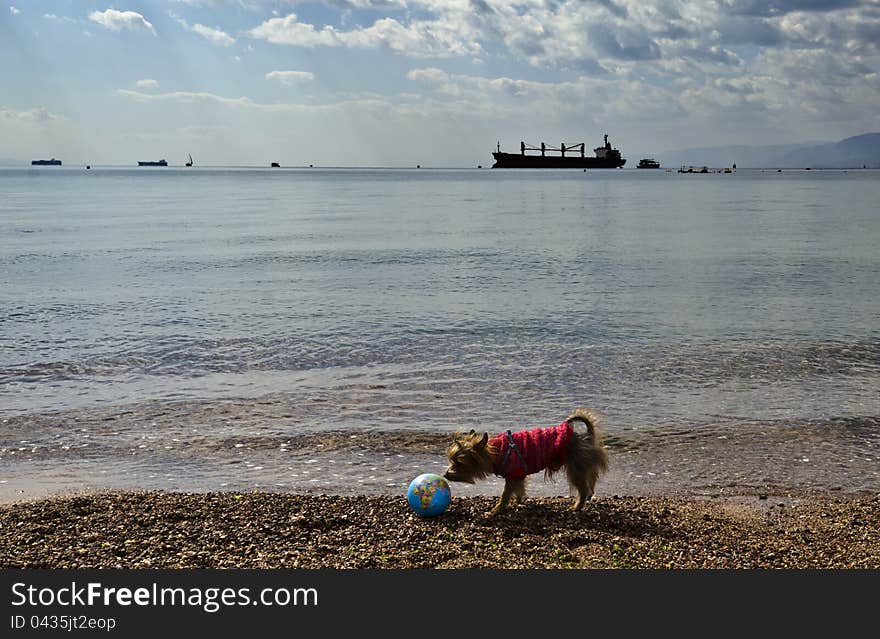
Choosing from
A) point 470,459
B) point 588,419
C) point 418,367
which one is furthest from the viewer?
point 418,367

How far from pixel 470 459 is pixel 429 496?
58cm

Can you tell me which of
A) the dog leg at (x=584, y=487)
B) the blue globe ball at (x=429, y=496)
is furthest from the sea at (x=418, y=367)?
the blue globe ball at (x=429, y=496)

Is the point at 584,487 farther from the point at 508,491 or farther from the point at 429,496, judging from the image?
the point at 429,496

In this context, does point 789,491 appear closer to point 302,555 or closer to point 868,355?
point 302,555

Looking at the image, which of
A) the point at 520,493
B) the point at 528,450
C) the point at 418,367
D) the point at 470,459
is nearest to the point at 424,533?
the point at 470,459

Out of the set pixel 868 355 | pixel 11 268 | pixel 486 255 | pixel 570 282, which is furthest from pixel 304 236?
pixel 868 355

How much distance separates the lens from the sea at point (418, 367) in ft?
33.6

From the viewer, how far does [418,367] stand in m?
15.1

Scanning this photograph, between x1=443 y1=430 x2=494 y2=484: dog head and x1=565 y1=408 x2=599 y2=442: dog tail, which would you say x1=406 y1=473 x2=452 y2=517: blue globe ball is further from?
x1=565 y1=408 x2=599 y2=442: dog tail

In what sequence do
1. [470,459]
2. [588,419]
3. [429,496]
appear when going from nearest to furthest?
1. [429,496]
2. [470,459]
3. [588,419]

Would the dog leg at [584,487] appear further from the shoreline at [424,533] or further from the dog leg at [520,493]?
the dog leg at [520,493]

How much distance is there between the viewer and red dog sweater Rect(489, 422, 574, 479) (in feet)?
26.7

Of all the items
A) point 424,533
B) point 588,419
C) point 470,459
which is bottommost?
→ point 424,533

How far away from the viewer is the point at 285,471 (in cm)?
1000
